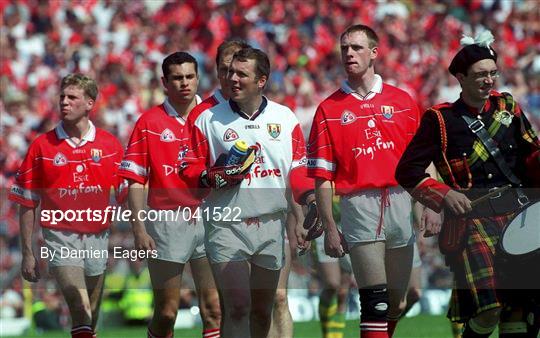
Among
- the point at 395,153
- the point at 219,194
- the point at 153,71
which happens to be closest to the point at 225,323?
the point at 219,194

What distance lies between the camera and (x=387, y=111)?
1013 cm

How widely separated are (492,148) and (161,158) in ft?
9.72

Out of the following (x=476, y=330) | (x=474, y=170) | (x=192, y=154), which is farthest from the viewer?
(x=192, y=154)

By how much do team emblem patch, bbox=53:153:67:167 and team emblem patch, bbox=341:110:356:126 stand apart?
8.09 ft

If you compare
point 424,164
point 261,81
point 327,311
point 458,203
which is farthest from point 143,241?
point 327,311

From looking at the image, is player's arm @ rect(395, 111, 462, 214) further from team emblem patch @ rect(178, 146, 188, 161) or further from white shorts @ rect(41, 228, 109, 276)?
white shorts @ rect(41, 228, 109, 276)

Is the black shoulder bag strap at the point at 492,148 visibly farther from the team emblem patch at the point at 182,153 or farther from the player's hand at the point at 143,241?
the player's hand at the point at 143,241

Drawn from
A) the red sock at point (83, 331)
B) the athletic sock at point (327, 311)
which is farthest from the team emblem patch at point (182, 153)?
the athletic sock at point (327, 311)

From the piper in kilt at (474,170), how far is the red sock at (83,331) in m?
3.31

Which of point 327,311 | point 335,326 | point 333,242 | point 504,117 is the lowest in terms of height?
point 335,326

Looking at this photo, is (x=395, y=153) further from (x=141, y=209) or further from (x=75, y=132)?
(x=75, y=132)

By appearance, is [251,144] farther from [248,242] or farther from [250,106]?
[248,242]

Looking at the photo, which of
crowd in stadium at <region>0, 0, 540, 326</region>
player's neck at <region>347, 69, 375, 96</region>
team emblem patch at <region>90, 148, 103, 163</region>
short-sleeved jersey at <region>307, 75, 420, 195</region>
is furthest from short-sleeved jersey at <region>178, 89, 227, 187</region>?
crowd in stadium at <region>0, 0, 540, 326</region>

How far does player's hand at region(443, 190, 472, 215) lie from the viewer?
862 cm
